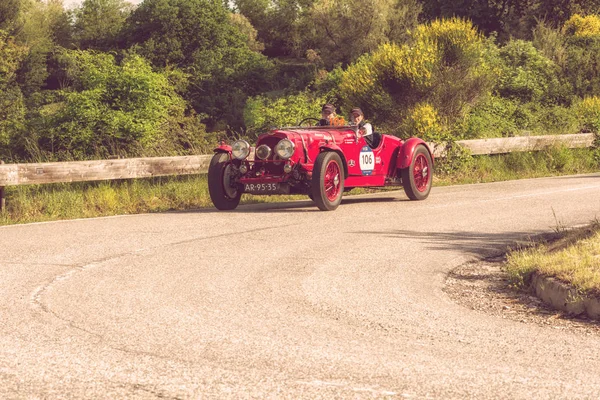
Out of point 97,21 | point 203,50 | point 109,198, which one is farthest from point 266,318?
point 97,21

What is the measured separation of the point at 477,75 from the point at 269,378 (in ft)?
83.5

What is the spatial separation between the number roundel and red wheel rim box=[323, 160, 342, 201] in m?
0.83

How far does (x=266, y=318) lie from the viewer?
288 inches

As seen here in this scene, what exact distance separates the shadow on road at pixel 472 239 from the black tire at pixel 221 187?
3.62m

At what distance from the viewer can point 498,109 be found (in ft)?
100

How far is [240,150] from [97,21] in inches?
3419

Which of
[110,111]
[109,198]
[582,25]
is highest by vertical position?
[582,25]

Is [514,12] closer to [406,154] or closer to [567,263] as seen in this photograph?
[406,154]

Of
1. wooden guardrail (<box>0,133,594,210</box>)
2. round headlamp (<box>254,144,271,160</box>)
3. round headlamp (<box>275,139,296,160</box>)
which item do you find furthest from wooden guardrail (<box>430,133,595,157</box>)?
round headlamp (<box>275,139,296,160</box>)

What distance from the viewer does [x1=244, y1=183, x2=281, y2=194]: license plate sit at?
14.9m

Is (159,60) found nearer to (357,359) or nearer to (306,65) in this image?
(306,65)

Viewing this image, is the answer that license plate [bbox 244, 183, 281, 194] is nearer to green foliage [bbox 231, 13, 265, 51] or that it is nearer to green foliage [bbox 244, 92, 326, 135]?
green foliage [bbox 244, 92, 326, 135]

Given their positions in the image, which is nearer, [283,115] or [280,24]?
[283,115]

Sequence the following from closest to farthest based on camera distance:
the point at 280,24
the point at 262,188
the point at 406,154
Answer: the point at 262,188, the point at 406,154, the point at 280,24
